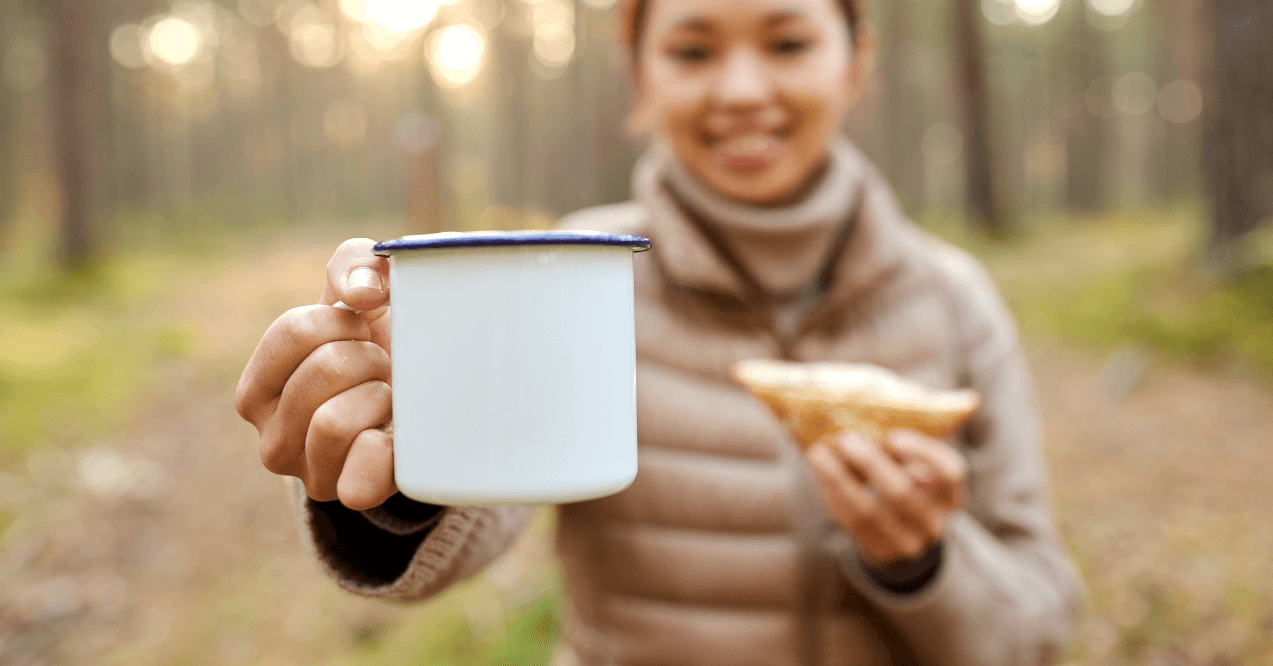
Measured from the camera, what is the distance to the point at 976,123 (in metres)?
11.5

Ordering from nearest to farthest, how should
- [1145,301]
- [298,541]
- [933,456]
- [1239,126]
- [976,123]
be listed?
1. [933,456]
2. [298,541]
3. [1239,126]
4. [1145,301]
5. [976,123]

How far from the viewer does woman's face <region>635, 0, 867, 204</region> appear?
1.69 m

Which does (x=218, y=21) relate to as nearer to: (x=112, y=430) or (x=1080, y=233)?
(x=112, y=430)

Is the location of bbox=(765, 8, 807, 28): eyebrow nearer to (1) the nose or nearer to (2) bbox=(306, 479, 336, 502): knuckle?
(1) the nose

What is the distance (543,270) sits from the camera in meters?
0.88

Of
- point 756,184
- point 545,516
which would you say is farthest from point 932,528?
point 545,516

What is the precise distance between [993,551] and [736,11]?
4.49 feet

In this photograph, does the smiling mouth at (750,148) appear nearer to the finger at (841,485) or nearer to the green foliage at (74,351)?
the finger at (841,485)

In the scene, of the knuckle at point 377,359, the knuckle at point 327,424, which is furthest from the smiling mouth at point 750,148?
the knuckle at point 327,424

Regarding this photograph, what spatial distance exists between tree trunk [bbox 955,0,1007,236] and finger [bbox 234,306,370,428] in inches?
467

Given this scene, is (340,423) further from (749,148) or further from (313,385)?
(749,148)

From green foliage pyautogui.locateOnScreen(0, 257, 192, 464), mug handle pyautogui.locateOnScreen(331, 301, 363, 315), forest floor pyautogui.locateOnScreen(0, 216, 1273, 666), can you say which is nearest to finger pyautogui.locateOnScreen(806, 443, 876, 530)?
mug handle pyautogui.locateOnScreen(331, 301, 363, 315)

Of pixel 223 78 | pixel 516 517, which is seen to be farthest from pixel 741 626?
pixel 223 78

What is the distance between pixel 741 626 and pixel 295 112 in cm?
3575
